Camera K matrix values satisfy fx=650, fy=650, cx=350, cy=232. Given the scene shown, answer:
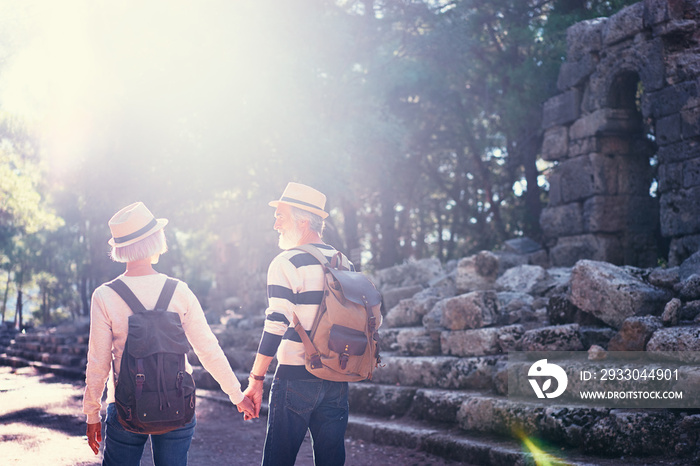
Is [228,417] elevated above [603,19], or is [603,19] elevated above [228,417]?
[603,19]

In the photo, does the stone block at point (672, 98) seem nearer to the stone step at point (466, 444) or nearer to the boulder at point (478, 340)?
the boulder at point (478, 340)

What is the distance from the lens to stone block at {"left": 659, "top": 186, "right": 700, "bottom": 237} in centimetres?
938

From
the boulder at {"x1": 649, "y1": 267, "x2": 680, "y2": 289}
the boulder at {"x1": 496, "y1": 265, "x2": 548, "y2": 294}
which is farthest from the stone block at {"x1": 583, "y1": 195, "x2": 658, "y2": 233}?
the boulder at {"x1": 649, "y1": 267, "x2": 680, "y2": 289}

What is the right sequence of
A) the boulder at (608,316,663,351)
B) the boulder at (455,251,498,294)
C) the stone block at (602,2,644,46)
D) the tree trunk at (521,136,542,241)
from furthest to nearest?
the tree trunk at (521,136,542,241) < the stone block at (602,2,644,46) < the boulder at (455,251,498,294) < the boulder at (608,316,663,351)

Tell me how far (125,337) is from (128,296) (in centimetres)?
19

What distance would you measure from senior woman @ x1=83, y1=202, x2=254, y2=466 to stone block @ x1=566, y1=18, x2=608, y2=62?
392 inches

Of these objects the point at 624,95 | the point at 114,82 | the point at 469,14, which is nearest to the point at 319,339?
the point at 624,95

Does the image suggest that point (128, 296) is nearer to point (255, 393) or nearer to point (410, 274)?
point (255, 393)

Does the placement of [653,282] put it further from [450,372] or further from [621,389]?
[450,372]

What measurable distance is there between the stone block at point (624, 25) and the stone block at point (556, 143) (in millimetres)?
1669

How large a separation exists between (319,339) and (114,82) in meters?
13.7

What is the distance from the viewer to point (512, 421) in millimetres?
5645

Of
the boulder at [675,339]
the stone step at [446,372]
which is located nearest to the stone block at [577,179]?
the stone step at [446,372]

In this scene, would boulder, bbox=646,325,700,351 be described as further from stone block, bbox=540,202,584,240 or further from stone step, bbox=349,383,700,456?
stone block, bbox=540,202,584,240
